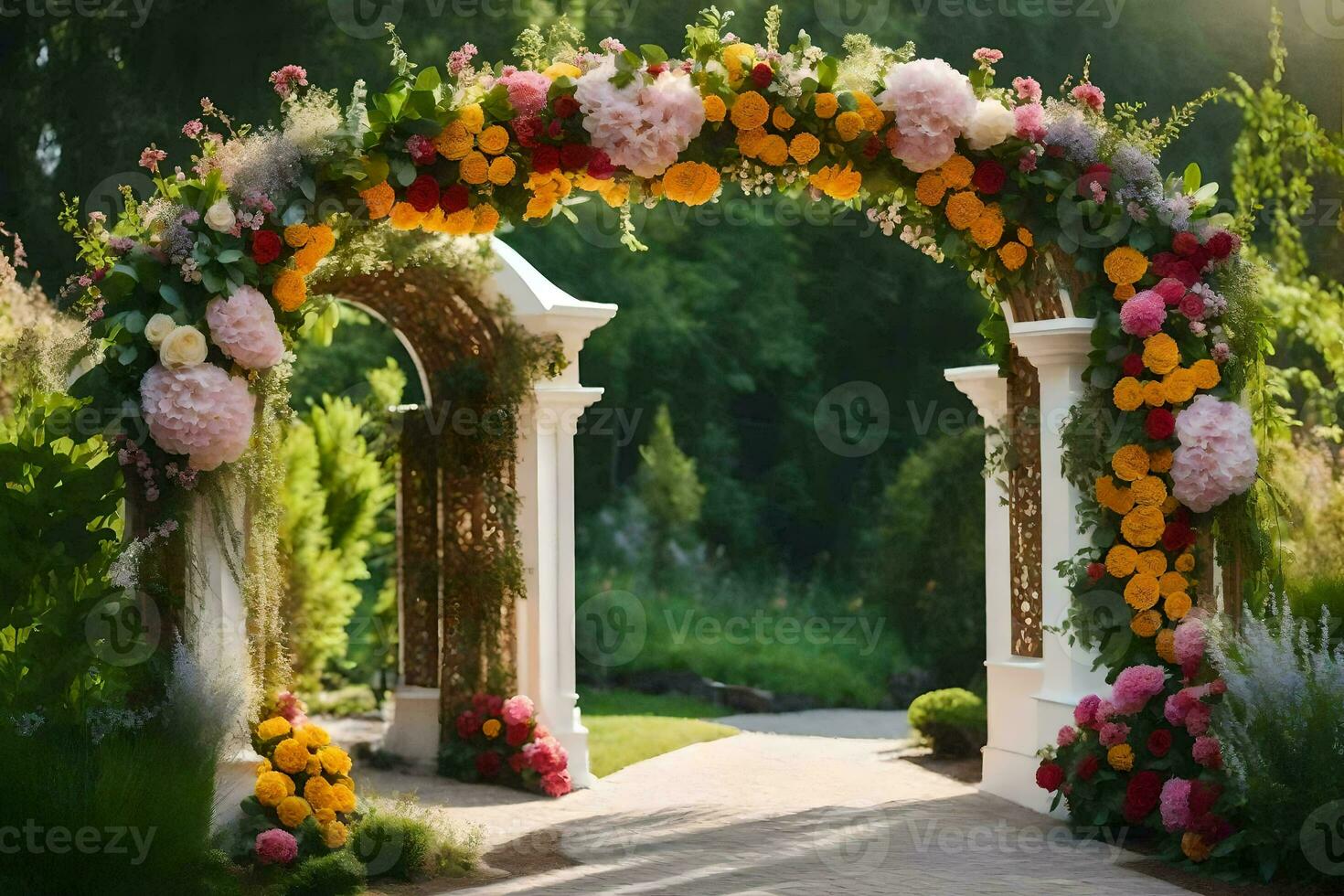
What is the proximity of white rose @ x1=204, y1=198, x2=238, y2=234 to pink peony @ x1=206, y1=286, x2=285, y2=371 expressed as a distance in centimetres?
28

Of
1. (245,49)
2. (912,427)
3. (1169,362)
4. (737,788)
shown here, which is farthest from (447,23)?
(1169,362)

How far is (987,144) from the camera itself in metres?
7.90

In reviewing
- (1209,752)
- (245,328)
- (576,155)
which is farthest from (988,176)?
(245,328)

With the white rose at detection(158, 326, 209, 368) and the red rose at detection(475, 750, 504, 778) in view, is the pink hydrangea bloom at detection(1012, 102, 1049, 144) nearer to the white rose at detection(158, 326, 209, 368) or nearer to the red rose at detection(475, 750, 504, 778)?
the white rose at detection(158, 326, 209, 368)

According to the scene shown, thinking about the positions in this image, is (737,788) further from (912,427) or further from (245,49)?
(912,427)

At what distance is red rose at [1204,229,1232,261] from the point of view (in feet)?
25.9

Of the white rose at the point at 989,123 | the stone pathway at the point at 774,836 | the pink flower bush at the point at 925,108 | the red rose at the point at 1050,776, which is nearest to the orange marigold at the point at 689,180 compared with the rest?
the pink flower bush at the point at 925,108

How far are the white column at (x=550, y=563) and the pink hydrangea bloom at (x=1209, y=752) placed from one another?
13.6 feet

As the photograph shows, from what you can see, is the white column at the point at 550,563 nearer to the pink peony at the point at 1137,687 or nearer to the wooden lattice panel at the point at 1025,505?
the wooden lattice panel at the point at 1025,505

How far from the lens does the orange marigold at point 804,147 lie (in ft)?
25.3

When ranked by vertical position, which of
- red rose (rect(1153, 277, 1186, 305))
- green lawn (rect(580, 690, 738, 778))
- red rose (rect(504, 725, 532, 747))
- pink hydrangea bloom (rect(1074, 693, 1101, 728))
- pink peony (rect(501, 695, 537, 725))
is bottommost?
green lawn (rect(580, 690, 738, 778))

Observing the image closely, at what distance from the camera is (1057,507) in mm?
8391

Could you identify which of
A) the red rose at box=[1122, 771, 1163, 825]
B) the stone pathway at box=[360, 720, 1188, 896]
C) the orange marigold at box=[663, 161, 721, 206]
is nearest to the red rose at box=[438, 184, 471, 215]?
the orange marigold at box=[663, 161, 721, 206]

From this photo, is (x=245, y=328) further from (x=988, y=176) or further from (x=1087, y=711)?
(x=1087, y=711)
